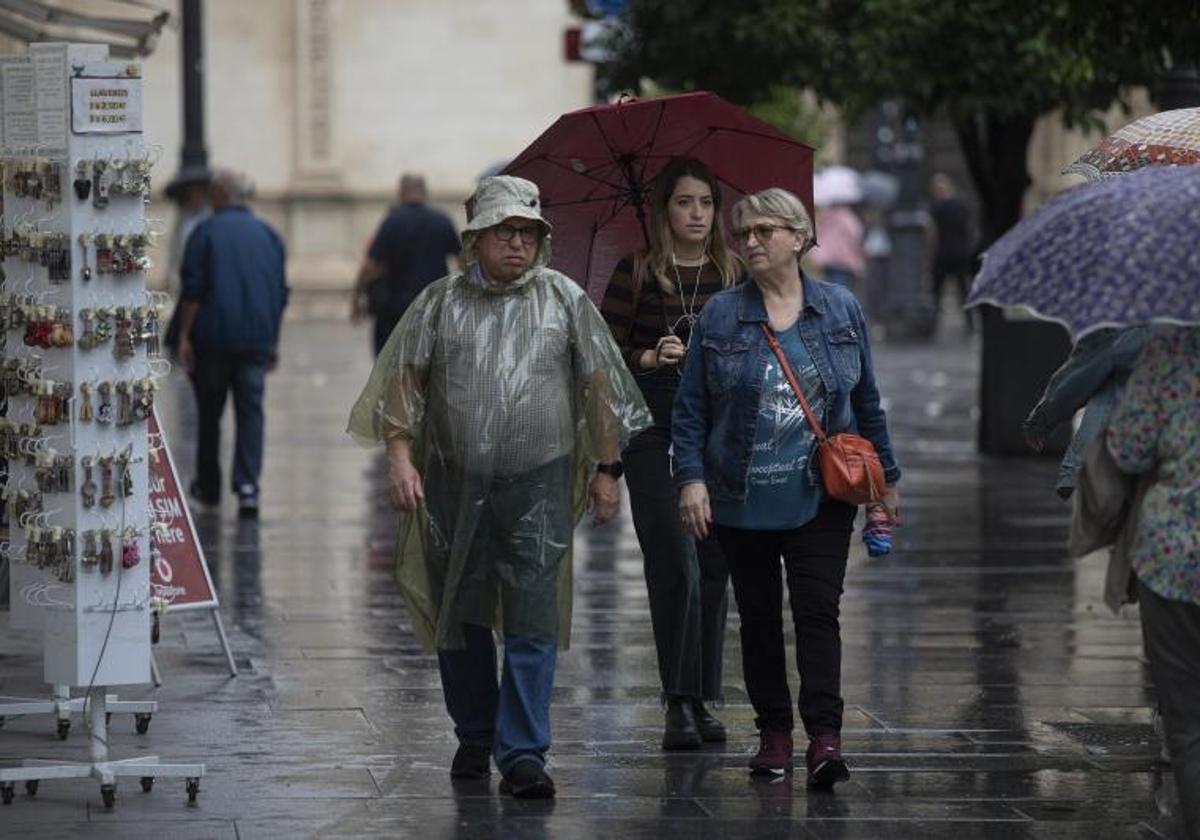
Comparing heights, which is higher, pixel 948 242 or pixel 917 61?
pixel 917 61

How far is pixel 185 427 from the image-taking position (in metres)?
21.0

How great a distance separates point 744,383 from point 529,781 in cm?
124

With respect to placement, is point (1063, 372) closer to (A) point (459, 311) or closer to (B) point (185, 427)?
(A) point (459, 311)

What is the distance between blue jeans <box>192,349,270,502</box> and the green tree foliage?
13.7 feet

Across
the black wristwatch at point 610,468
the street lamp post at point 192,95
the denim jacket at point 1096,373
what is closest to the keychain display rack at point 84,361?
the black wristwatch at point 610,468

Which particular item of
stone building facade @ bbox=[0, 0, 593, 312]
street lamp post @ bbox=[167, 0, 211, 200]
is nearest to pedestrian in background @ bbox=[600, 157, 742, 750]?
street lamp post @ bbox=[167, 0, 211, 200]

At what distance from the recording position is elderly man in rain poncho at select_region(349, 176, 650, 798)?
26.1ft

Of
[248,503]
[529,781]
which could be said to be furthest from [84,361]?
[248,503]

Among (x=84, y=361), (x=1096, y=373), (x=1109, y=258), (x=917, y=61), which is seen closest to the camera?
(x=1109, y=258)

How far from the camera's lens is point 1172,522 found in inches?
258

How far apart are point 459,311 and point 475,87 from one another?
3117cm

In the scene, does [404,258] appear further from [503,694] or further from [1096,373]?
[1096,373]

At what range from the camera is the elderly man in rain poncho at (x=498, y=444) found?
795cm

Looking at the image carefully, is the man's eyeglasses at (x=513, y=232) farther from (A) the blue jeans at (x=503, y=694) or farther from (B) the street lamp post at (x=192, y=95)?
(B) the street lamp post at (x=192, y=95)
